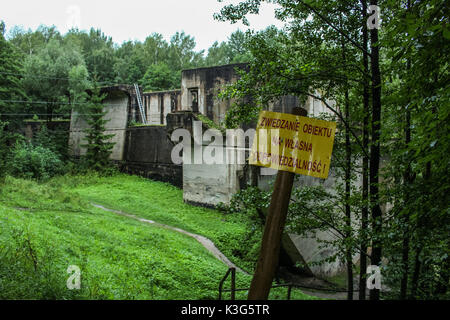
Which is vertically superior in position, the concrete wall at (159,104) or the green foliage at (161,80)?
the green foliage at (161,80)

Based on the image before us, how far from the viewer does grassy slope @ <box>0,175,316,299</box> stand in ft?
17.6

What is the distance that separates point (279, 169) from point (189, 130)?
1470 cm

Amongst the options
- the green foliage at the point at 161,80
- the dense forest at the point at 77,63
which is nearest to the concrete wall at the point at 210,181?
the dense forest at the point at 77,63

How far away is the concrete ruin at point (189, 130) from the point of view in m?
15.9

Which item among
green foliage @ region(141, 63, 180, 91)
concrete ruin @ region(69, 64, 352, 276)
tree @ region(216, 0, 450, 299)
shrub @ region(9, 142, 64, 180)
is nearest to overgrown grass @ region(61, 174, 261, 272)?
concrete ruin @ region(69, 64, 352, 276)

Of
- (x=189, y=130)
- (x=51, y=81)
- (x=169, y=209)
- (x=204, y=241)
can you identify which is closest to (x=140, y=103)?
(x=51, y=81)

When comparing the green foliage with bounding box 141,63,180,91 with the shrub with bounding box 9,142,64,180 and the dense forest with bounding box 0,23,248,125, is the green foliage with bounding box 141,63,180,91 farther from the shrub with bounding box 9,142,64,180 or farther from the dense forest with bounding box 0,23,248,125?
the shrub with bounding box 9,142,64,180

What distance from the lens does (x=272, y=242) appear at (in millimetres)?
2381

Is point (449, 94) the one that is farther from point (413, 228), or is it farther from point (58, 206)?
point (58, 206)

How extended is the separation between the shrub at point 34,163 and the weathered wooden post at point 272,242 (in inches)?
858

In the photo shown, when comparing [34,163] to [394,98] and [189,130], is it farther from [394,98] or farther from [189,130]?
[394,98]

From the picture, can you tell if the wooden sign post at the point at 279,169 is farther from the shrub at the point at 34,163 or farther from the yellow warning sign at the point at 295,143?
the shrub at the point at 34,163
